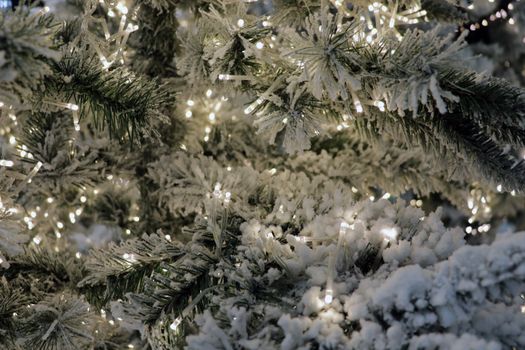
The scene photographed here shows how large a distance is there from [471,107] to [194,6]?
58cm

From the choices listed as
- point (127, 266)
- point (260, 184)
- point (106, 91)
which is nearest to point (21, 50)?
point (106, 91)

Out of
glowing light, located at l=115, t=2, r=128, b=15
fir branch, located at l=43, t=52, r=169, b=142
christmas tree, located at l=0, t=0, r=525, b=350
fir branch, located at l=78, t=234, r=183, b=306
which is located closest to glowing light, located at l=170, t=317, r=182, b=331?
christmas tree, located at l=0, t=0, r=525, b=350

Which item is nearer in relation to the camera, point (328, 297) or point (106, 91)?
point (328, 297)

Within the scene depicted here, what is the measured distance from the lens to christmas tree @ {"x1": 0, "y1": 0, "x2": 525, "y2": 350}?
54 cm

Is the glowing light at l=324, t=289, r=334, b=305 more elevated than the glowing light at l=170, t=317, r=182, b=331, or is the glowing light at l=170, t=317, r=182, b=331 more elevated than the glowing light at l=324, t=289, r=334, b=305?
the glowing light at l=324, t=289, r=334, b=305

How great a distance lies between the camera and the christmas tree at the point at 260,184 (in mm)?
539

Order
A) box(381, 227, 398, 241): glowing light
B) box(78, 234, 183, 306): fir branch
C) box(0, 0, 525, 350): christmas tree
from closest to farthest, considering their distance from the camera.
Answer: box(0, 0, 525, 350): christmas tree, box(381, 227, 398, 241): glowing light, box(78, 234, 183, 306): fir branch

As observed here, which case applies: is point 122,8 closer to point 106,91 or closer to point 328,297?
point 106,91

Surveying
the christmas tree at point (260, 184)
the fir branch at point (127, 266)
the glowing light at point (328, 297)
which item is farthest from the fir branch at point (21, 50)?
the glowing light at point (328, 297)

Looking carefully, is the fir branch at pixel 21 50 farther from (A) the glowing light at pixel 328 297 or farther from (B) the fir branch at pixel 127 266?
(A) the glowing light at pixel 328 297

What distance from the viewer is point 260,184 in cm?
91

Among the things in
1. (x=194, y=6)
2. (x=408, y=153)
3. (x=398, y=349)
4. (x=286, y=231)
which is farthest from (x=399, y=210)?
(x=194, y=6)

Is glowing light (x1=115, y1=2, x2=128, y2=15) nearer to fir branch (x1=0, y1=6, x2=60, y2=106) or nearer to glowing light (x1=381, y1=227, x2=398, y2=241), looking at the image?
fir branch (x1=0, y1=6, x2=60, y2=106)

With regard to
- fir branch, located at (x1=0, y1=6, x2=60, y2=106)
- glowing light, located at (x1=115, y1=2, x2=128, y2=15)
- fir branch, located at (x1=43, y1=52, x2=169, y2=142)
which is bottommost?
fir branch, located at (x1=43, y1=52, x2=169, y2=142)
